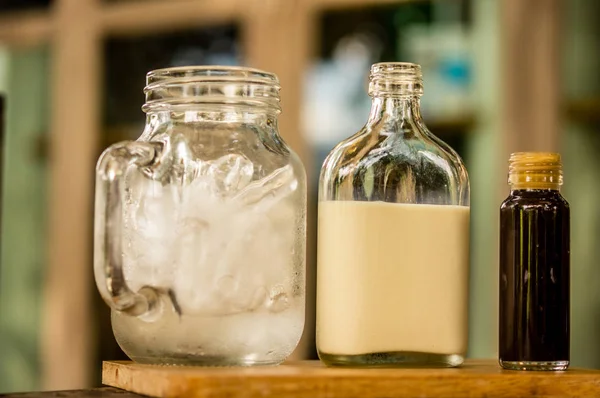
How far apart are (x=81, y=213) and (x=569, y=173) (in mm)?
1300

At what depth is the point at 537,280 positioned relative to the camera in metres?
0.78

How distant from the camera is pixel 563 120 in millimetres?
1982

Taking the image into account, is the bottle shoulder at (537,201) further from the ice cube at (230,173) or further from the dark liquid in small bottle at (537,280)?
the ice cube at (230,173)

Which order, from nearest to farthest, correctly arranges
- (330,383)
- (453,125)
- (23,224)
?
(330,383) → (453,125) → (23,224)

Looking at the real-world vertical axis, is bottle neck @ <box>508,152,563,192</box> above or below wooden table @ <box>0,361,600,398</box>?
above

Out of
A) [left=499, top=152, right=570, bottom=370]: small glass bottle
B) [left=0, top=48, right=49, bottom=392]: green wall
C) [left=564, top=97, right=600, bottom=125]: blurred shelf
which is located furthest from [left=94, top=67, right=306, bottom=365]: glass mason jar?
[left=0, top=48, right=49, bottom=392]: green wall

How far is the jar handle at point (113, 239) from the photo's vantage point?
706mm

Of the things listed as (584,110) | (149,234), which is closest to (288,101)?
(584,110)

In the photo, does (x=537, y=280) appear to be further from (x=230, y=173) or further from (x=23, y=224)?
(x=23, y=224)

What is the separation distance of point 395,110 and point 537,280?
175 mm

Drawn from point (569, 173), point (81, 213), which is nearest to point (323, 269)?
point (569, 173)

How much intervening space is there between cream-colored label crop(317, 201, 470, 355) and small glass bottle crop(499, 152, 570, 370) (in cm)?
5

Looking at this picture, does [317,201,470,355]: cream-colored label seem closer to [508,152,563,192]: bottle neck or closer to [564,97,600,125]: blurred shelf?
[508,152,563,192]: bottle neck

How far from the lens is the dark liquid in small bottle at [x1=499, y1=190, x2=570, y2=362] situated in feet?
2.57
